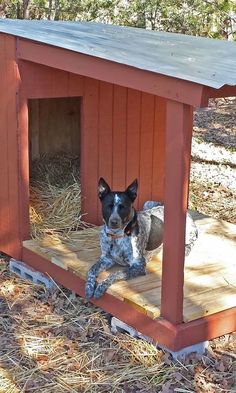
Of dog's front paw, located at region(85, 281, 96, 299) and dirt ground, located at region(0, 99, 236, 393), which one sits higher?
dog's front paw, located at region(85, 281, 96, 299)

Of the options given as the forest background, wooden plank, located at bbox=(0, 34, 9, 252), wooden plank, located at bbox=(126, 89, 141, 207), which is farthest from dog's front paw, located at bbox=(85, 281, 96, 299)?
the forest background

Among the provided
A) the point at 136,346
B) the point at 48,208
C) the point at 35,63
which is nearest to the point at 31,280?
the point at 48,208

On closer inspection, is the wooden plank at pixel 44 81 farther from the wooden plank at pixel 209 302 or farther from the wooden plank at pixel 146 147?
the wooden plank at pixel 209 302

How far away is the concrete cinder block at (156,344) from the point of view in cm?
450

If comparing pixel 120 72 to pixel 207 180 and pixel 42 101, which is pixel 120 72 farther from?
pixel 207 180

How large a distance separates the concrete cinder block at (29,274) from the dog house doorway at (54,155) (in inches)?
33.0

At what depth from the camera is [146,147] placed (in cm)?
679

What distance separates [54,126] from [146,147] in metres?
1.13

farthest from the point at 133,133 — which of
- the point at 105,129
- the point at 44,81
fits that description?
the point at 44,81

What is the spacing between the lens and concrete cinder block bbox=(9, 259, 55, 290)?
568cm

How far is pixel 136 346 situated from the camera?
4660 mm

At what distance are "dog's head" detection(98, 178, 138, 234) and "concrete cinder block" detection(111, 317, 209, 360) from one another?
0.69 m

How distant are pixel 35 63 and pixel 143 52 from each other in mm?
1389

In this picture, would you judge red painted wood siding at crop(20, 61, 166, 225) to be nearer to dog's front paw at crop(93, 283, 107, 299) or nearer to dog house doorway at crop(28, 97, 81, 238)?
dog house doorway at crop(28, 97, 81, 238)
